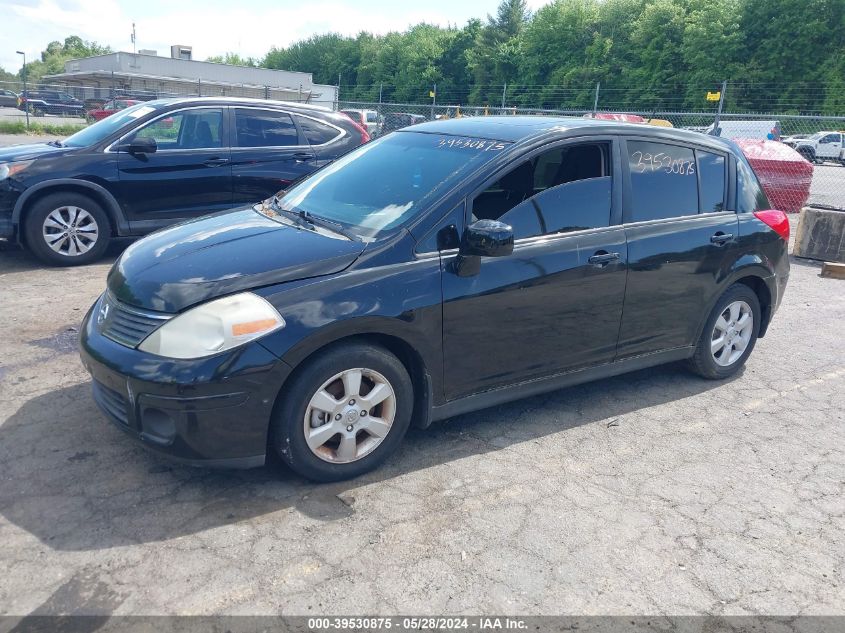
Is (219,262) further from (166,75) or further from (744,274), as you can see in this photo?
(166,75)

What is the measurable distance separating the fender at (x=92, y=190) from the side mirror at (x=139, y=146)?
0.47 meters

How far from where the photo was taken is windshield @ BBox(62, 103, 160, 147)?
7101mm

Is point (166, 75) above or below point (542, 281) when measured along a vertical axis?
above

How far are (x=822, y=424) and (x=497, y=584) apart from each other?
2791 mm

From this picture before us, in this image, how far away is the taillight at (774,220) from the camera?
4.86m

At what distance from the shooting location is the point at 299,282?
314 centimetres

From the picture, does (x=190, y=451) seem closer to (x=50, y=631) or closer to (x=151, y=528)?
(x=151, y=528)

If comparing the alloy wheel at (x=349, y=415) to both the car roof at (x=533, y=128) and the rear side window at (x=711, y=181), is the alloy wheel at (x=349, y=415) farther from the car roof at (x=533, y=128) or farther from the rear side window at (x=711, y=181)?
the rear side window at (x=711, y=181)

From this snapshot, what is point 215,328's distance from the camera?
2.98 m

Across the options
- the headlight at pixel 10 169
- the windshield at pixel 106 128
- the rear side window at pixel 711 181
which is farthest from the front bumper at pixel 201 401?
the windshield at pixel 106 128

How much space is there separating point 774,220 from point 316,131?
5038 mm

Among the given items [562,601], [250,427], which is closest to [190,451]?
[250,427]

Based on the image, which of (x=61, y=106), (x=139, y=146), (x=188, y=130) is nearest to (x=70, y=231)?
(x=139, y=146)

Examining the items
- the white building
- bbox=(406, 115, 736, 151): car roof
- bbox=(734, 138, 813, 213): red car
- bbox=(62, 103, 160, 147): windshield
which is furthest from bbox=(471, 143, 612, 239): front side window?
the white building
